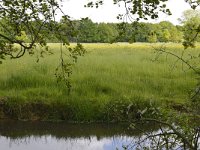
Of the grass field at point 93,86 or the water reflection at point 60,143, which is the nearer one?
the water reflection at point 60,143

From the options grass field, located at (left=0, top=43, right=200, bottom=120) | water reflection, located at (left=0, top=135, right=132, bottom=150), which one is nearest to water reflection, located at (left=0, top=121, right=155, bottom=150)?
water reflection, located at (left=0, top=135, right=132, bottom=150)

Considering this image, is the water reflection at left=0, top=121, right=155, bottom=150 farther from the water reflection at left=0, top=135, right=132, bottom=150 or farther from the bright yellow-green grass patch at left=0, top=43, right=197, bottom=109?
the bright yellow-green grass patch at left=0, top=43, right=197, bottom=109

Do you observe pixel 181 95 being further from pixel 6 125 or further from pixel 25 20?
pixel 25 20

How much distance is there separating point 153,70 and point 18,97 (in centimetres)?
598

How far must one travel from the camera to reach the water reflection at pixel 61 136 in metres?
9.16

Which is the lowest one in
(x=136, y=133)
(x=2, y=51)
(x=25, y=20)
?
(x=136, y=133)

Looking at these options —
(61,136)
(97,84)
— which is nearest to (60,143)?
(61,136)

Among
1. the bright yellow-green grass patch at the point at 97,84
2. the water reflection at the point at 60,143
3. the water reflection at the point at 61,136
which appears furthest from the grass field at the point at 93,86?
the water reflection at the point at 60,143

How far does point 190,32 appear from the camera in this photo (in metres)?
3.44

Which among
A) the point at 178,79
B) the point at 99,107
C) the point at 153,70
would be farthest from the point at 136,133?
the point at 153,70

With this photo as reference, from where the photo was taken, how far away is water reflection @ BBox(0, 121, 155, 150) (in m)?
9.16

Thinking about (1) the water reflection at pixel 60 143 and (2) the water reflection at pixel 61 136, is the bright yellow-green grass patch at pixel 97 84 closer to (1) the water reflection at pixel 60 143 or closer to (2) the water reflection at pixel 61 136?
(2) the water reflection at pixel 61 136

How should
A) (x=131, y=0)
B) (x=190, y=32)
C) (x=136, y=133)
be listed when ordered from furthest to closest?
(x=136, y=133) → (x=131, y=0) → (x=190, y=32)

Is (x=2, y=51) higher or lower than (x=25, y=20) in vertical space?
lower
